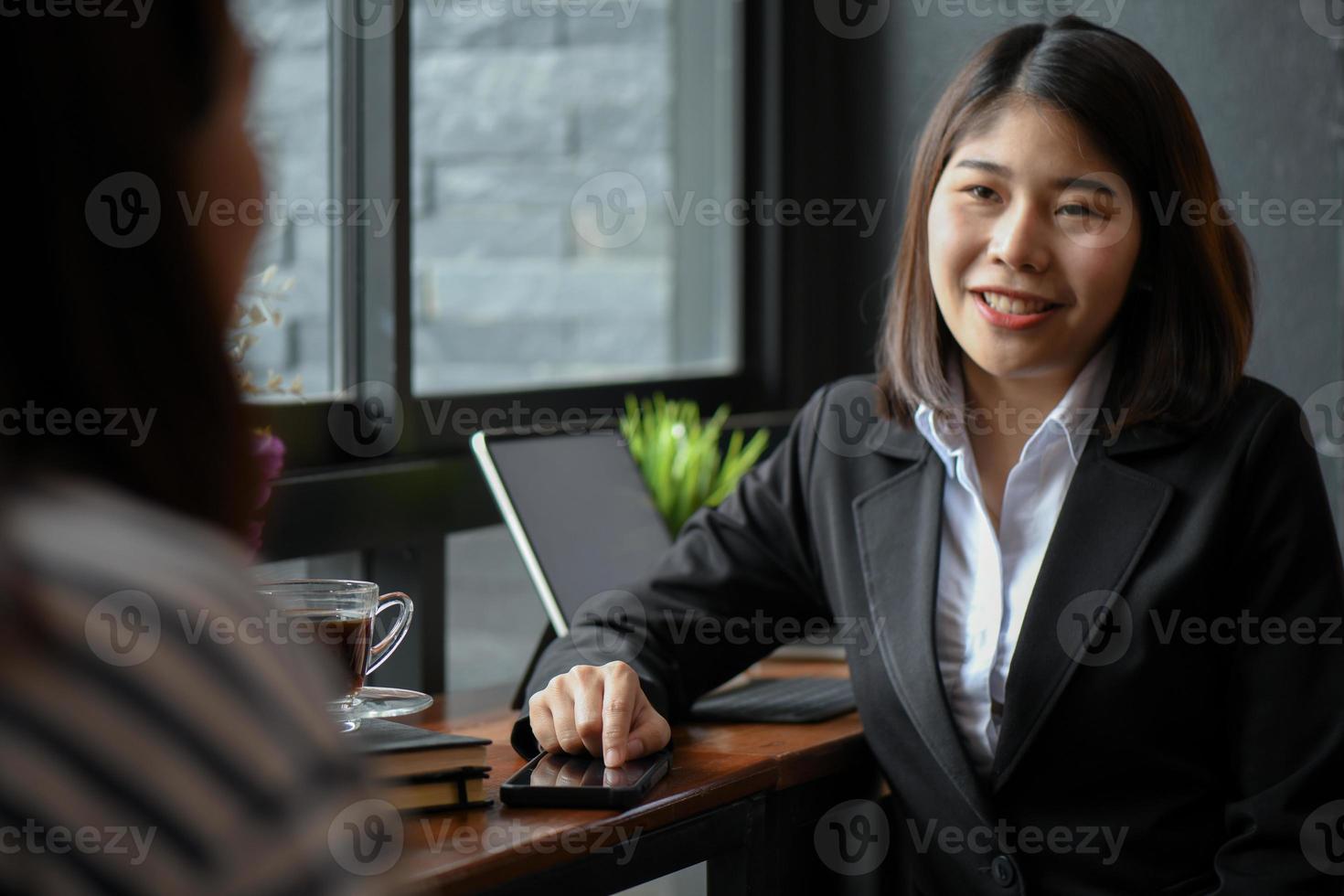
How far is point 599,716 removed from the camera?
4.41ft

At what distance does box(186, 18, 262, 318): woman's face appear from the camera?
1.91 feet

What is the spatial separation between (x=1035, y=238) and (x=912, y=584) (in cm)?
40

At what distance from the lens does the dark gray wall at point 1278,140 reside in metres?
2.45

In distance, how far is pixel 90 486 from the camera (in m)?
0.54

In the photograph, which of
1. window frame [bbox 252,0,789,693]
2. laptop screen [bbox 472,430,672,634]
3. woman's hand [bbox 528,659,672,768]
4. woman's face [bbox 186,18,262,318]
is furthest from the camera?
window frame [bbox 252,0,789,693]

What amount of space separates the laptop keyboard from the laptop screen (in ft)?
0.65

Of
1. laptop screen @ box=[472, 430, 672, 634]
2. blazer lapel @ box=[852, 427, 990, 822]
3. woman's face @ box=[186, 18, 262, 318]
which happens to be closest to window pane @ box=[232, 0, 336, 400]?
laptop screen @ box=[472, 430, 672, 634]

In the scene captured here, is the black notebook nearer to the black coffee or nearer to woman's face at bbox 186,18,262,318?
the black coffee

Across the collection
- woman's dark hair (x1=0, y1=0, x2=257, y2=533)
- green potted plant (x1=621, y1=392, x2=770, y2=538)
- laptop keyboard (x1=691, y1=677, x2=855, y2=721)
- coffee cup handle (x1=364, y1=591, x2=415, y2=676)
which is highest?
woman's dark hair (x1=0, y1=0, x2=257, y2=533)

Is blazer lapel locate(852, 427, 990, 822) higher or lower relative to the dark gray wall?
lower

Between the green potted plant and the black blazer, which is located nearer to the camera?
the black blazer

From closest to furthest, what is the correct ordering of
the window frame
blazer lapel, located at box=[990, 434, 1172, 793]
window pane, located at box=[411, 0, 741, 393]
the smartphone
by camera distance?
the smartphone → blazer lapel, located at box=[990, 434, 1172, 793] → the window frame → window pane, located at box=[411, 0, 741, 393]

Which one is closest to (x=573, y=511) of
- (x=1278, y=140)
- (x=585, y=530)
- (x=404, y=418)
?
(x=585, y=530)

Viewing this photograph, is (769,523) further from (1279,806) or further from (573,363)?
(573,363)
